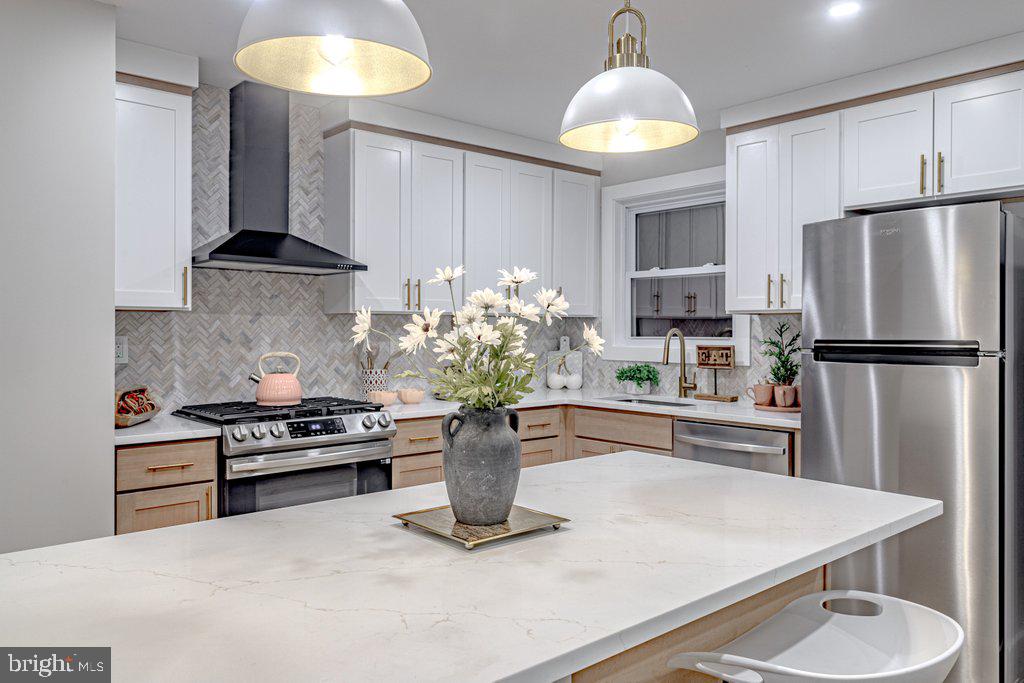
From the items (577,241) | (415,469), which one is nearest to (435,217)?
(577,241)

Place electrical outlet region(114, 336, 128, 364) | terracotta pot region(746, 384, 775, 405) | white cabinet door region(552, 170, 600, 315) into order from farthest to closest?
white cabinet door region(552, 170, 600, 315) → terracotta pot region(746, 384, 775, 405) → electrical outlet region(114, 336, 128, 364)

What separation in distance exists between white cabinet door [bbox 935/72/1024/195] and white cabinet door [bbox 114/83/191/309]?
331 cm

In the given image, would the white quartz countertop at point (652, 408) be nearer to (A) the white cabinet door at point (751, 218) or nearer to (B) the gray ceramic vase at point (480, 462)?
(A) the white cabinet door at point (751, 218)

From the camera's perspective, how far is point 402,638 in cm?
100

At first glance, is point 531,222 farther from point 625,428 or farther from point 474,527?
point 474,527

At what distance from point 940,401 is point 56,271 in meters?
3.30

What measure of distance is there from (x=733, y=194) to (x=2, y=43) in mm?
3292

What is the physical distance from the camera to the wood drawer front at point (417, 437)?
11.6 ft

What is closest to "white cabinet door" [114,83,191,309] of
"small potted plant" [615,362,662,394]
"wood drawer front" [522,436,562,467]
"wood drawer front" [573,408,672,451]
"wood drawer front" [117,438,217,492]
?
"wood drawer front" [117,438,217,492]

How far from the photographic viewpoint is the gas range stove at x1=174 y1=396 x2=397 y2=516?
2943mm

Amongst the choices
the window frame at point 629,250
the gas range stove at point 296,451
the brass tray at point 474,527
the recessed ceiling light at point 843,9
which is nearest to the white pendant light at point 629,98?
the brass tray at point 474,527

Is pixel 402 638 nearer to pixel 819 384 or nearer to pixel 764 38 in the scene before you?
pixel 819 384

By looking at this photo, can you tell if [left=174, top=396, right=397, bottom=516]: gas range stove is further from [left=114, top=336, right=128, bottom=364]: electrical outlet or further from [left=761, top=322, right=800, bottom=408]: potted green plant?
[left=761, top=322, right=800, bottom=408]: potted green plant

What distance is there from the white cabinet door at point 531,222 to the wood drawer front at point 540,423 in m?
0.82
